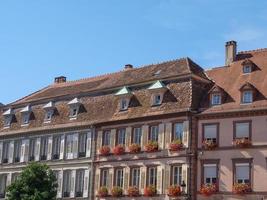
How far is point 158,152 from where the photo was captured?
49.8m

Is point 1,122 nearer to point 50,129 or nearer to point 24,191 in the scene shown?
point 50,129

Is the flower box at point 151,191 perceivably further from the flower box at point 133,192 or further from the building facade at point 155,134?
the flower box at point 133,192

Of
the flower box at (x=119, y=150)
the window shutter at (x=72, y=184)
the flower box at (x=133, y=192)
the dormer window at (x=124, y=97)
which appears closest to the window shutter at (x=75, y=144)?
the window shutter at (x=72, y=184)

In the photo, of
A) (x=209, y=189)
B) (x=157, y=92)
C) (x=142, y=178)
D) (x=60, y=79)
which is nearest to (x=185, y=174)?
(x=209, y=189)

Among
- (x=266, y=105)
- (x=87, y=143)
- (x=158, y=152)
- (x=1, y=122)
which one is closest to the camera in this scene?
(x=266, y=105)

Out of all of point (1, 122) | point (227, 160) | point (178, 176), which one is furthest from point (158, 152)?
point (1, 122)

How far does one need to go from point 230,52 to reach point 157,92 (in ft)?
22.4

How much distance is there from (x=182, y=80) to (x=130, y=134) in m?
5.85

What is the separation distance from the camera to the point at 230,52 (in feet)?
174

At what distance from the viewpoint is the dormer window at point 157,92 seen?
51.2 metres

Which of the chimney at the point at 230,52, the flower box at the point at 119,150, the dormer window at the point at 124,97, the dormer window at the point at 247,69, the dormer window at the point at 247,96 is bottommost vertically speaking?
the flower box at the point at 119,150

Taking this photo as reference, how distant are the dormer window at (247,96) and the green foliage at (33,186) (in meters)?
16.2

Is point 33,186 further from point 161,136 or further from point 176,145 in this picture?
point 176,145

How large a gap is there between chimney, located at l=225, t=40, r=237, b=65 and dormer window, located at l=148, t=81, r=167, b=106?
5803mm
